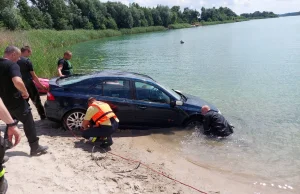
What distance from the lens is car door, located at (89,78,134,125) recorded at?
7719mm

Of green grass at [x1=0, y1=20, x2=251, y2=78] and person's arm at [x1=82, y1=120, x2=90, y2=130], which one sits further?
green grass at [x1=0, y1=20, x2=251, y2=78]

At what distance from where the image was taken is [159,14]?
348 feet

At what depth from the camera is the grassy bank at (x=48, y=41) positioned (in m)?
14.9

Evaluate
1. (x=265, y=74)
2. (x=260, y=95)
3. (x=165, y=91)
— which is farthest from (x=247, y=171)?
(x=265, y=74)

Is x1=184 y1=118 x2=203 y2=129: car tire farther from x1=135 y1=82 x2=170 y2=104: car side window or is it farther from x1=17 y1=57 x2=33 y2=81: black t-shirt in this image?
x1=17 y1=57 x2=33 y2=81: black t-shirt

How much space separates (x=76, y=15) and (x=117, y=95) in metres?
68.0

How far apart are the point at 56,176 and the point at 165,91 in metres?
3.99

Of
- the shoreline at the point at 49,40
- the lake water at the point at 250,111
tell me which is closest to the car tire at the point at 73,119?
the lake water at the point at 250,111

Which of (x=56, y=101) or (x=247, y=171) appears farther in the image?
(x=56, y=101)

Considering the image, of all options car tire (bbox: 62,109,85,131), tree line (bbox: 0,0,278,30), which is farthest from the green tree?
car tire (bbox: 62,109,85,131)

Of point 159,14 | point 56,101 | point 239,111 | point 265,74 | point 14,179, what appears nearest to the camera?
point 14,179

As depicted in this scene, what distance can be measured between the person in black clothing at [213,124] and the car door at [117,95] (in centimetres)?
203

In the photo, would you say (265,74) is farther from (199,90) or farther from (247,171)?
(247,171)

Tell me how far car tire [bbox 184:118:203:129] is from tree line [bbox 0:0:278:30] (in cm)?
3925
